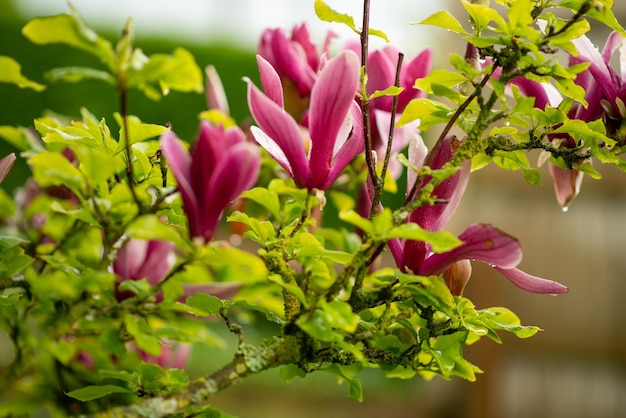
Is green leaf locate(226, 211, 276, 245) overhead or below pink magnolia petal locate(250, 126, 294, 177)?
below

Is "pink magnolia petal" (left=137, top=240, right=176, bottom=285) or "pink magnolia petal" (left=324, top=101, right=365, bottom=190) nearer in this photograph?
"pink magnolia petal" (left=324, top=101, right=365, bottom=190)

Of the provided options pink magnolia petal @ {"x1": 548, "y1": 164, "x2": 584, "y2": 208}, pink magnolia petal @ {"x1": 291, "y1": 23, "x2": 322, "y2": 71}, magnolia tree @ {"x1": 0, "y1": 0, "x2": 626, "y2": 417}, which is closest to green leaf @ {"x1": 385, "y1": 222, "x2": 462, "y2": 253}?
magnolia tree @ {"x1": 0, "y1": 0, "x2": 626, "y2": 417}

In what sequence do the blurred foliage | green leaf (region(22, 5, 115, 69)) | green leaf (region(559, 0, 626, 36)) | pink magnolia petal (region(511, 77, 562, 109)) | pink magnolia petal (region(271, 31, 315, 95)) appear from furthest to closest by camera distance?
the blurred foliage, pink magnolia petal (region(271, 31, 315, 95)), pink magnolia petal (region(511, 77, 562, 109)), green leaf (region(559, 0, 626, 36)), green leaf (region(22, 5, 115, 69))

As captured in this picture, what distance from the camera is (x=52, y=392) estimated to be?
69cm

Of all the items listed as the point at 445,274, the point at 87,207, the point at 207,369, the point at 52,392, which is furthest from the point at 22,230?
the point at 207,369

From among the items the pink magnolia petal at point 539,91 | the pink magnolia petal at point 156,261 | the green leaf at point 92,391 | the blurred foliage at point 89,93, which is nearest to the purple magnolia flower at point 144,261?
the pink magnolia petal at point 156,261

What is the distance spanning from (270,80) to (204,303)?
160 mm

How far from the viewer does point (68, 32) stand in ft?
1.07

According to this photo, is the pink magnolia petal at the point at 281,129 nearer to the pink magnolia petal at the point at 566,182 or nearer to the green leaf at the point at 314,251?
the green leaf at the point at 314,251

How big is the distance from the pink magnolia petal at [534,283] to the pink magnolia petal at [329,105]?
5.3 inches

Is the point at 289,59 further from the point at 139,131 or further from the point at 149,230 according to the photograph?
the point at 149,230

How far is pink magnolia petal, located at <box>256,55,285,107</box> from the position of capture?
0.46 metres

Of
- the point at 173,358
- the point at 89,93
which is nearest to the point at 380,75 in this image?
the point at 173,358

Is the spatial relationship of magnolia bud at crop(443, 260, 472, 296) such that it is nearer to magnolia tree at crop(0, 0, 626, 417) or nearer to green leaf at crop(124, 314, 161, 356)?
magnolia tree at crop(0, 0, 626, 417)
